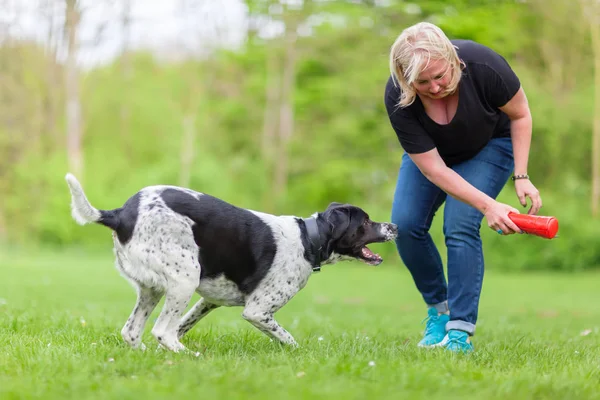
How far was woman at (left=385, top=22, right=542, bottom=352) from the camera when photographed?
13.6 feet

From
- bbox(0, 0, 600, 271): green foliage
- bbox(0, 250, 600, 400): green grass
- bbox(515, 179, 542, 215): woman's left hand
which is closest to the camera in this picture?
bbox(0, 250, 600, 400): green grass

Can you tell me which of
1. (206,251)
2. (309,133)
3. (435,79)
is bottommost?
(309,133)

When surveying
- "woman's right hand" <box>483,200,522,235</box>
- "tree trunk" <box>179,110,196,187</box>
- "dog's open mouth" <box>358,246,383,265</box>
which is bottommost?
"tree trunk" <box>179,110,196,187</box>

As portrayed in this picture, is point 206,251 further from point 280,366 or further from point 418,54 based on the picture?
point 418,54

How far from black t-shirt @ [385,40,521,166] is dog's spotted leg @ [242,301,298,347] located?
1.36 meters

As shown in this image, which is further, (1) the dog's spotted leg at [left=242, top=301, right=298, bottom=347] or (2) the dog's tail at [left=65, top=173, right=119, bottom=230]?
(1) the dog's spotted leg at [left=242, top=301, right=298, bottom=347]

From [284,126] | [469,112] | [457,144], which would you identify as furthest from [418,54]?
[284,126]

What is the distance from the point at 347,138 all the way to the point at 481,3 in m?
8.17

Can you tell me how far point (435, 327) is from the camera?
5062 millimetres

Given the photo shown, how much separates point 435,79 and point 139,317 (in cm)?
231

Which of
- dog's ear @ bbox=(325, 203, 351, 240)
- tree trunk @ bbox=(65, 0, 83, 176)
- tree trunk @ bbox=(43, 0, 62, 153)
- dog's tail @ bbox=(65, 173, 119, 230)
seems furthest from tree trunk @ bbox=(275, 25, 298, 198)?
dog's tail @ bbox=(65, 173, 119, 230)

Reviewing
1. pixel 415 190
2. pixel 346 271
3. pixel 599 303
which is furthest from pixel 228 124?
pixel 415 190

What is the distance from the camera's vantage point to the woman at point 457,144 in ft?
13.6

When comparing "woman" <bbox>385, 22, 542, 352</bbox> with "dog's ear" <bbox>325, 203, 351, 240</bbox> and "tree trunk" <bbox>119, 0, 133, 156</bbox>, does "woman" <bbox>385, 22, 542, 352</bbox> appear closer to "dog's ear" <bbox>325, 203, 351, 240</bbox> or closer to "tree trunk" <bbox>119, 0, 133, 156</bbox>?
"dog's ear" <bbox>325, 203, 351, 240</bbox>
